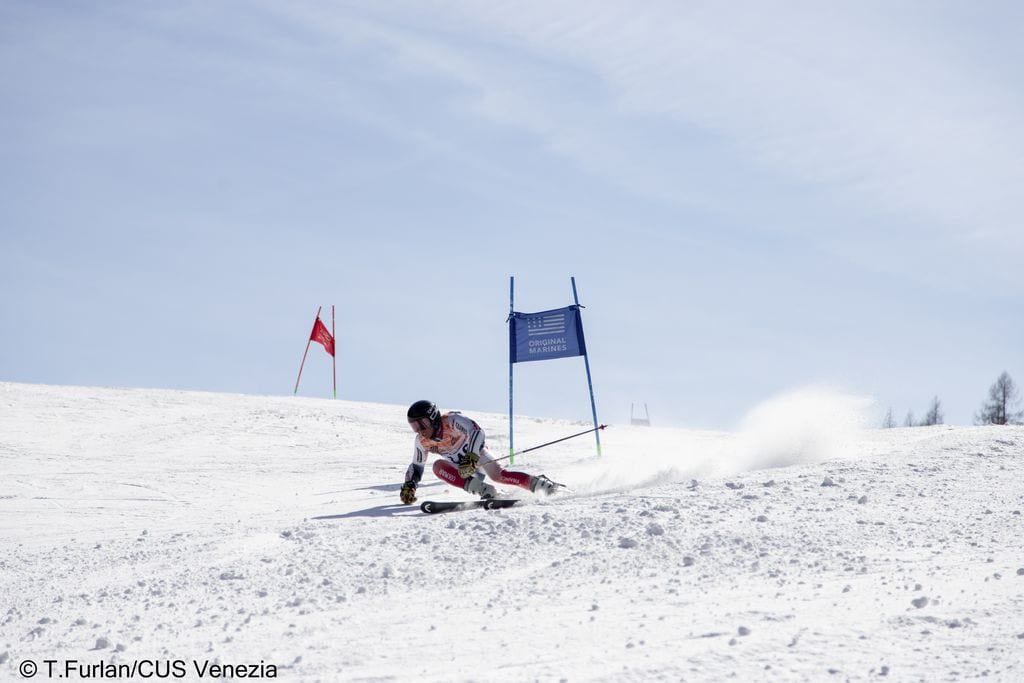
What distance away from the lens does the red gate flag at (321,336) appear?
2892cm

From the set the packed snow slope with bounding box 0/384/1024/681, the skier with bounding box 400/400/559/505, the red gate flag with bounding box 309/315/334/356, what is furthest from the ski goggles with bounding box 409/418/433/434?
the red gate flag with bounding box 309/315/334/356

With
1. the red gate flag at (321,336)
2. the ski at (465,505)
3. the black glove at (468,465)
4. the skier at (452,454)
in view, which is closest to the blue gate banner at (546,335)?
the skier at (452,454)

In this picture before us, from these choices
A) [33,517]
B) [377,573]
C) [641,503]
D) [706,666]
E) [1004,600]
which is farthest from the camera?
[33,517]

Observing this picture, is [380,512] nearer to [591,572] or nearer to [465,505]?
[465,505]

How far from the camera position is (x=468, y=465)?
437 inches

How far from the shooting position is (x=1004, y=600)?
20.1ft

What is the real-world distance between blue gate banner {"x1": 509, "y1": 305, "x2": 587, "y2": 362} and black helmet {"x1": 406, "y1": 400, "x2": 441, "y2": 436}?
628 centimetres

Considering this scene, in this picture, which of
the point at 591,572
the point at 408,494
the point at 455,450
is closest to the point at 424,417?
the point at 455,450

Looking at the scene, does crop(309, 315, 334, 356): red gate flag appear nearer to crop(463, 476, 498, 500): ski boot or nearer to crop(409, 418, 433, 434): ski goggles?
crop(409, 418, 433, 434): ski goggles

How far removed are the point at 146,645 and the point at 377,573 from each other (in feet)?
5.81

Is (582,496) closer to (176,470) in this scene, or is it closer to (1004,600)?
(1004,600)

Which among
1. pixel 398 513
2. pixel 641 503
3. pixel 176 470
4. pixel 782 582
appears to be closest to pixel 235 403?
pixel 176 470

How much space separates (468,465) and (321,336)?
18724 millimetres

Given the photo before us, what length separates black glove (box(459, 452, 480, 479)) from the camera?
11.0m
